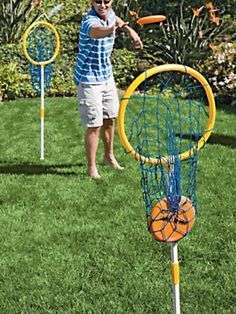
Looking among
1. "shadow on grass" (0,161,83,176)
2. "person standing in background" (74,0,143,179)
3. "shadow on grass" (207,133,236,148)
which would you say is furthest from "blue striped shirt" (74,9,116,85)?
"shadow on grass" (207,133,236,148)

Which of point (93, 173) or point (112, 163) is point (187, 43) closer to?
point (112, 163)

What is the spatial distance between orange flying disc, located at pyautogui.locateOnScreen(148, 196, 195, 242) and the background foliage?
6.89m

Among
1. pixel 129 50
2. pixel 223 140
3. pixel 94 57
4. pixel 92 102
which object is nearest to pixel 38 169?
pixel 92 102

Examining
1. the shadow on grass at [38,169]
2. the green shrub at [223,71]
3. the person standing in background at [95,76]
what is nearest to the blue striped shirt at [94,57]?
the person standing in background at [95,76]

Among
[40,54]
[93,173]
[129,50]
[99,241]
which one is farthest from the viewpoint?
[129,50]

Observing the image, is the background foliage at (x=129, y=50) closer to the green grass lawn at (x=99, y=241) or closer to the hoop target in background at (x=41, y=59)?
the hoop target in background at (x=41, y=59)

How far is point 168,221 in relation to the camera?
123 inches

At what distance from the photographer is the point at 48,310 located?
3.87m

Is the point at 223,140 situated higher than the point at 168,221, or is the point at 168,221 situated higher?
the point at 168,221

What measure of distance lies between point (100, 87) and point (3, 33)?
229 inches

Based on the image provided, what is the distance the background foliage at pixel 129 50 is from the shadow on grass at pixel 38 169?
359 cm

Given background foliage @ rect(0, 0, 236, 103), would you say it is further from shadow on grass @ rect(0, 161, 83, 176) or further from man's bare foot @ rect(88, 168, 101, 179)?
man's bare foot @ rect(88, 168, 101, 179)

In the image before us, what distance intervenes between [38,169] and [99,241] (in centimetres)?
192

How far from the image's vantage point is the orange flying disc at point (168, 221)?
3.10m
